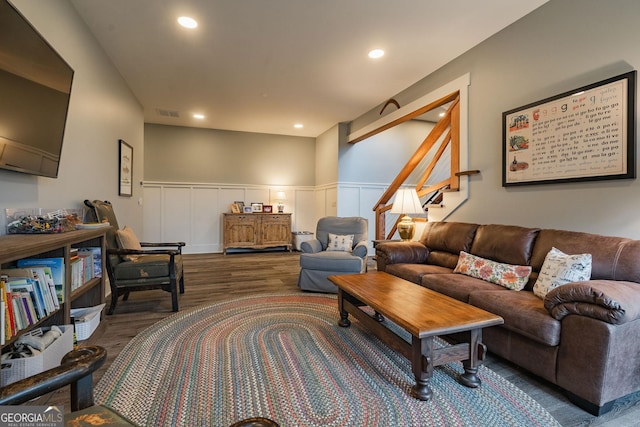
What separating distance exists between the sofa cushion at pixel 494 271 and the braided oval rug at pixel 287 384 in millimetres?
706

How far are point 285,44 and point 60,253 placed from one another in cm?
268

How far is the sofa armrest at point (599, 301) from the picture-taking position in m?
1.45

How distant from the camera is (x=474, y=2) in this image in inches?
97.1

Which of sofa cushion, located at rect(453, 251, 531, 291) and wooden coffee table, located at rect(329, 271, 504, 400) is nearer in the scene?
wooden coffee table, located at rect(329, 271, 504, 400)

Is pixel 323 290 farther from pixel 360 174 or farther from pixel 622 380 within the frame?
pixel 360 174

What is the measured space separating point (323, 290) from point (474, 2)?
10.2ft

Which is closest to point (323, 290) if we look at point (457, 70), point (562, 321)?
point (562, 321)

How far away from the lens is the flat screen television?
4.95 feet

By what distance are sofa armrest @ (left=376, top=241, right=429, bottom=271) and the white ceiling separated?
213 cm

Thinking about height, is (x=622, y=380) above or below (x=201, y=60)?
below

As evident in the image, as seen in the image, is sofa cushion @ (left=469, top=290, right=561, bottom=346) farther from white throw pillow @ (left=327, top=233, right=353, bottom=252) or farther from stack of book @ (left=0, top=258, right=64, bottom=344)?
stack of book @ (left=0, top=258, right=64, bottom=344)

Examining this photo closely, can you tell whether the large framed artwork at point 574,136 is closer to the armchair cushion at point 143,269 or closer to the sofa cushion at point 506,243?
the sofa cushion at point 506,243

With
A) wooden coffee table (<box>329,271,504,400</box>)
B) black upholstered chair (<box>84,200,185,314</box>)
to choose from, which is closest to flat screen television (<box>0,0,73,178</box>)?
black upholstered chair (<box>84,200,185,314</box>)

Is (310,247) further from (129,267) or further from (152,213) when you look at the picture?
(152,213)
